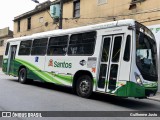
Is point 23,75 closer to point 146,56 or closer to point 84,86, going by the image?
point 84,86

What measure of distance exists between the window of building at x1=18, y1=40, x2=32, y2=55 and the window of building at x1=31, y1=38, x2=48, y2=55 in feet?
1.81

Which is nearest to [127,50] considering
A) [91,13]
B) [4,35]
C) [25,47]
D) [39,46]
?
[39,46]

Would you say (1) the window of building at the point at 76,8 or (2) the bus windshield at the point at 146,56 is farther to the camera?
(1) the window of building at the point at 76,8

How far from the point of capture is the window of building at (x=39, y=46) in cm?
1479

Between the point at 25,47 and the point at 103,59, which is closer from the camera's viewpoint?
the point at 103,59

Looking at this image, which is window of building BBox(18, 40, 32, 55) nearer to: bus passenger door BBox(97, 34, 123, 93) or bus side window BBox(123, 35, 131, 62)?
bus passenger door BBox(97, 34, 123, 93)

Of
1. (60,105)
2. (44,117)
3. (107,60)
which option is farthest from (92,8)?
(44,117)

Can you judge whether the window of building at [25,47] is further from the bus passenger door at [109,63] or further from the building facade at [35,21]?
the building facade at [35,21]

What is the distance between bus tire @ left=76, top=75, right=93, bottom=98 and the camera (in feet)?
37.3

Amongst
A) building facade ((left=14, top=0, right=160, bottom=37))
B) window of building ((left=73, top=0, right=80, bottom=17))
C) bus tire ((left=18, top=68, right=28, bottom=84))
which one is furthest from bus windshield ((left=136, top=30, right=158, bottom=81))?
window of building ((left=73, top=0, right=80, bottom=17))

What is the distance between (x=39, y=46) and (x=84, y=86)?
15.3 feet

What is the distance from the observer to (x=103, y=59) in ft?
35.6

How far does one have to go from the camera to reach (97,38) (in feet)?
36.9

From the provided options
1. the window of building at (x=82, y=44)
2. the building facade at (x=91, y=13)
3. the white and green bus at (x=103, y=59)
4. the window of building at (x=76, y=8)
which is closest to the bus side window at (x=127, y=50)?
the white and green bus at (x=103, y=59)
